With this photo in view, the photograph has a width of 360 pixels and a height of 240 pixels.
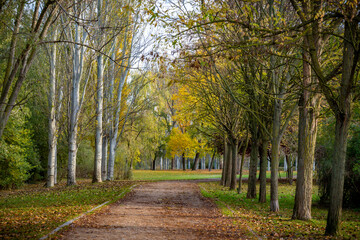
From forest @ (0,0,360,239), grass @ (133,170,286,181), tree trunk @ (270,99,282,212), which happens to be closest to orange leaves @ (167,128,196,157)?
grass @ (133,170,286,181)

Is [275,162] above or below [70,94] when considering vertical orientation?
below

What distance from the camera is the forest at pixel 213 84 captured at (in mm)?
7566

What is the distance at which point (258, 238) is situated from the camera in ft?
23.2

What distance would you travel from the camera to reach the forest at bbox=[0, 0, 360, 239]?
7566 millimetres

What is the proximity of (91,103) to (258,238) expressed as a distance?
18777 millimetres

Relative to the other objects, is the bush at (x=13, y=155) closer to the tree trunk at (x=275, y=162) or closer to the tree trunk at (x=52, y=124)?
the tree trunk at (x=52, y=124)

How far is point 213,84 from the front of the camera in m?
18.4

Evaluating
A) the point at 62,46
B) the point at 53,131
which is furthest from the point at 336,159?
the point at 62,46

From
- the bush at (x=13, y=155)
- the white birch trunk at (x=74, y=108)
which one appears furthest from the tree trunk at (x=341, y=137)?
the bush at (x=13, y=155)

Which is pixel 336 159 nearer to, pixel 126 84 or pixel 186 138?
pixel 126 84

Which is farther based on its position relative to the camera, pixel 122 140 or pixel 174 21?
pixel 122 140

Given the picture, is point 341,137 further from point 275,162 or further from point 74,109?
point 74,109

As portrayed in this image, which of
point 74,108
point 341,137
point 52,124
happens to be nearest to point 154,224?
point 341,137

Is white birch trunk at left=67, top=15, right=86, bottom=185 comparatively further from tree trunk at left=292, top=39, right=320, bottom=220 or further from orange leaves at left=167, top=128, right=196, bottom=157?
orange leaves at left=167, top=128, right=196, bottom=157
